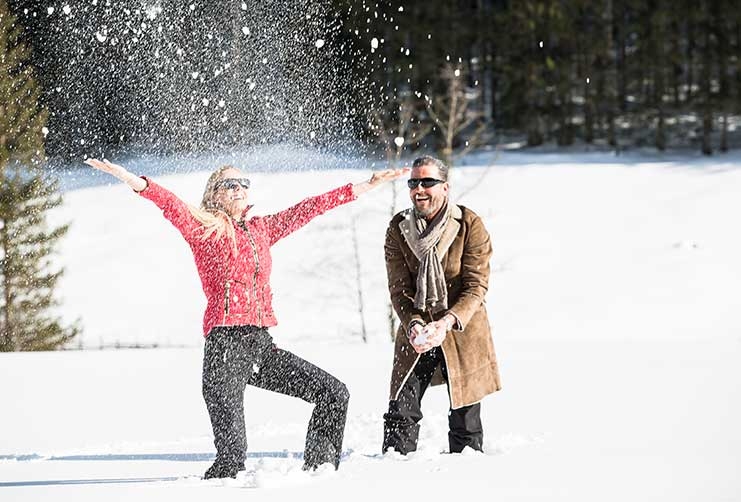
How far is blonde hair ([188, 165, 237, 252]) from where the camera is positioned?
206 inches

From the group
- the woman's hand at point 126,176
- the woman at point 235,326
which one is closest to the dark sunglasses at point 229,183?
the woman at point 235,326

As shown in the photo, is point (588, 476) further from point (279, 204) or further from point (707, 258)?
point (279, 204)

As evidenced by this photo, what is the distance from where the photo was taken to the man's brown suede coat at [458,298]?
18.7 ft

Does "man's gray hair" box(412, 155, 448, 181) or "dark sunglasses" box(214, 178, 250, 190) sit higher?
"man's gray hair" box(412, 155, 448, 181)

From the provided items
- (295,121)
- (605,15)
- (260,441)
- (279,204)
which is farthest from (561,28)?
(260,441)

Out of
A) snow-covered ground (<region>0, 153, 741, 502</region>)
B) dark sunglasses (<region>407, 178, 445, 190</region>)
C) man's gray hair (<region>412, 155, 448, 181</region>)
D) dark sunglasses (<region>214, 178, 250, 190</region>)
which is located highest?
man's gray hair (<region>412, 155, 448, 181</region>)

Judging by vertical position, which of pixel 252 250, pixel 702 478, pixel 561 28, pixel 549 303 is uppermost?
pixel 561 28

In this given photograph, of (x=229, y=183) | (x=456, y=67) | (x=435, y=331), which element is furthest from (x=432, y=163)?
(x=456, y=67)

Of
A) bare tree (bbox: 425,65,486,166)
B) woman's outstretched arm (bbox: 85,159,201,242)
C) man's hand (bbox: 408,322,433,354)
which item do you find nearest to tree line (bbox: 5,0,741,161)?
bare tree (bbox: 425,65,486,166)

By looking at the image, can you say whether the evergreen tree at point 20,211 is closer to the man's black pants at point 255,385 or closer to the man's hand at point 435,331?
the man's black pants at point 255,385

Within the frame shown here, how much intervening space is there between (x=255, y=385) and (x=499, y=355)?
25.1 feet

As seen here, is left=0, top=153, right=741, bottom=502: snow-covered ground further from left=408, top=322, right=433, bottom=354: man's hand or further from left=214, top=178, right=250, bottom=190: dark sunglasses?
left=214, top=178, right=250, bottom=190: dark sunglasses

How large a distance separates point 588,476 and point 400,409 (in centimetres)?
124

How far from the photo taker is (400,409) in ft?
19.2
